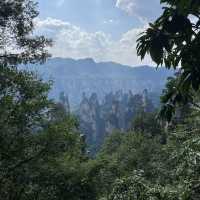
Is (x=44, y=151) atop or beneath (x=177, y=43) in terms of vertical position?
beneath

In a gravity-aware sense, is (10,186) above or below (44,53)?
below

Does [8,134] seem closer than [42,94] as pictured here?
Yes

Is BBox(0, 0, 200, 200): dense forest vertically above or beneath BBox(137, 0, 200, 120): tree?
beneath

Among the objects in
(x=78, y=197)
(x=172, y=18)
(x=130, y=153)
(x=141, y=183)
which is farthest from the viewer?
(x=130, y=153)

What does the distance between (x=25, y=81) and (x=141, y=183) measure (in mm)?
10277

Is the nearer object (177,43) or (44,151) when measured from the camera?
(177,43)

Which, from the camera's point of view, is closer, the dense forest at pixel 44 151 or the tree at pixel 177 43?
the tree at pixel 177 43

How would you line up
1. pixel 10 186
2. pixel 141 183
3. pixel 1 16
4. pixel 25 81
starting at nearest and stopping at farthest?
pixel 141 183 → pixel 1 16 → pixel 25 81 → pixel 10 186


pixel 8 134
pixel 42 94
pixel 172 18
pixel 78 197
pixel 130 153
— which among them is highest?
pixel 172 18

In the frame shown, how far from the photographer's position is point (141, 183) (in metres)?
13.4

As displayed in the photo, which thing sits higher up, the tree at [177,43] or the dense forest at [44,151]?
the tree at [177,43]

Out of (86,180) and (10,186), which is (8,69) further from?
(86,180)

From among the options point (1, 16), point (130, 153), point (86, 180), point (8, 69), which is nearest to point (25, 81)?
point (8, 69)

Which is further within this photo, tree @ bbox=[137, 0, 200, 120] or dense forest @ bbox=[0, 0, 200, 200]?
dense forest @ bbox=[0, 0, 200, 200]
